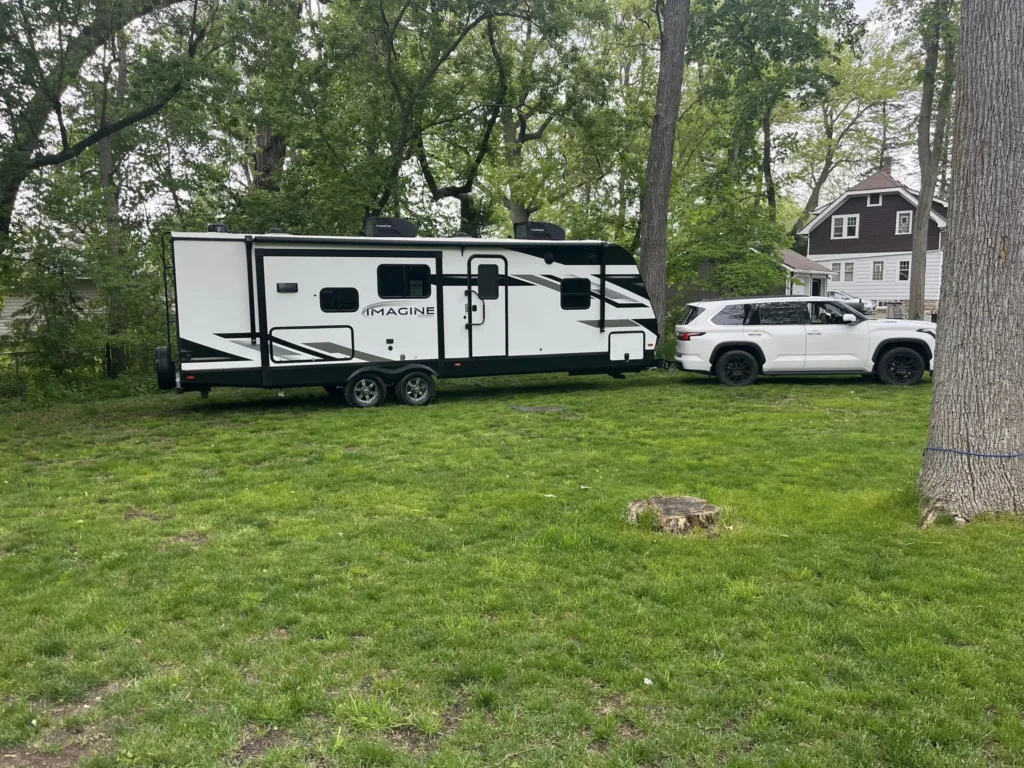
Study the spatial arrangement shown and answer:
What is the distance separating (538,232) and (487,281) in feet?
4.63

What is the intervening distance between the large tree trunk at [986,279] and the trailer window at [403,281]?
7.61 m

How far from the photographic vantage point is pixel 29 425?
34.8 feet

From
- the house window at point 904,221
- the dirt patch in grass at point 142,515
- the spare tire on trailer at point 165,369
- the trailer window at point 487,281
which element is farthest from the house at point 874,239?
the dirt patch in grass at point 142,515

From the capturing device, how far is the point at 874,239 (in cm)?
3812

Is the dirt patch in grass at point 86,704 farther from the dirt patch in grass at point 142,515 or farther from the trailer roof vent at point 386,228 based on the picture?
the trailer roof vent at point 386,228

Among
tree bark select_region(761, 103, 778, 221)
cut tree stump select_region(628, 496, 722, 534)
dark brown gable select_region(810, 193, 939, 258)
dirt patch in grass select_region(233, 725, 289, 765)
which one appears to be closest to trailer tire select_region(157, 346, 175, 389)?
cut tree stump select_region(628, 496, 722, 534)

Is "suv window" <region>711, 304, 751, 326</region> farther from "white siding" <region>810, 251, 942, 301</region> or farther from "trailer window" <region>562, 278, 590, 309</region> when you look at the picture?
"white siding" <region>810, 251, 942, 301</region>

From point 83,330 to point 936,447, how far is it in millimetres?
13862

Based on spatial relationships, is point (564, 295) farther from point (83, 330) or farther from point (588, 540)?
point (83, 330)

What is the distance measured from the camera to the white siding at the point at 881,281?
3719 cm

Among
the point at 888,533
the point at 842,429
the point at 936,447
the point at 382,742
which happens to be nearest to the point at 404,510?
the point at 382,742

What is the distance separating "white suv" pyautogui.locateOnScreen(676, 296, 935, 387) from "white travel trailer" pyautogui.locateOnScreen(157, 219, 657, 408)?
4.17ft

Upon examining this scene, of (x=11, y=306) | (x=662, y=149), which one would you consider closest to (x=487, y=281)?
(x=662, y=149)

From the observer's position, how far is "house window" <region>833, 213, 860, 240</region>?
127 feet
